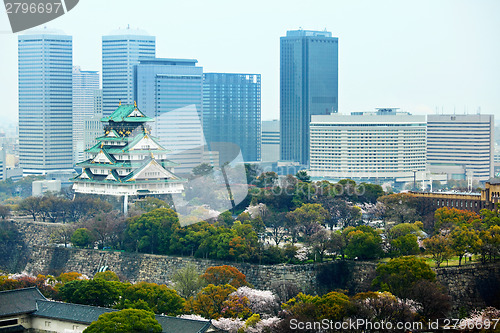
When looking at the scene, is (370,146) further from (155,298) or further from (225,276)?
(155,298)

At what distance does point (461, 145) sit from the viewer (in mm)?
118188

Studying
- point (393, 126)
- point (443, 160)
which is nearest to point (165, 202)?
point (393, 126)

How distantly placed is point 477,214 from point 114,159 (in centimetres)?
2322

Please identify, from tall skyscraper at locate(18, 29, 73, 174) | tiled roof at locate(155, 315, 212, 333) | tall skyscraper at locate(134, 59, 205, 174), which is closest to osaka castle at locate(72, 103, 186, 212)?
tall skyscraper at locate(134, 59, 205, 174)

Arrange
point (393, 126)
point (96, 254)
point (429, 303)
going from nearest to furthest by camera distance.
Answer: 1. point (429, 303)
2. point (96, 254)
3. point (393, 126)

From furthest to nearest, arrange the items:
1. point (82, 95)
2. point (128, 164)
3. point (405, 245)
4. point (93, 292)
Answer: point (82, 95) → point (128, 164) → point (405, 245) → point (93, 292)

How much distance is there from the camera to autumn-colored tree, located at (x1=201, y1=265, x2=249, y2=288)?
4175 cm

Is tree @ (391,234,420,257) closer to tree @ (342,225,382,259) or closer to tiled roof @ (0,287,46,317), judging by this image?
tree @ (342,225,382,259)

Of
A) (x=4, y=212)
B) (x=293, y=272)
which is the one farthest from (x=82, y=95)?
A: (x=293, y=272)

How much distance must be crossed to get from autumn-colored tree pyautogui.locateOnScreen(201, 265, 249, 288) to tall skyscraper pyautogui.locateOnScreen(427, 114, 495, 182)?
75774mm

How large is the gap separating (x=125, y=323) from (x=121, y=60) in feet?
330

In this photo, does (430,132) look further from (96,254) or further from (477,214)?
(96,254)

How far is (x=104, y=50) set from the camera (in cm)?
13138

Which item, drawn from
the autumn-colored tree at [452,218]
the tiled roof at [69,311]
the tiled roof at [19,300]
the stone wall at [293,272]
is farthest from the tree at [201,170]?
the tiled roof at [69,311]
